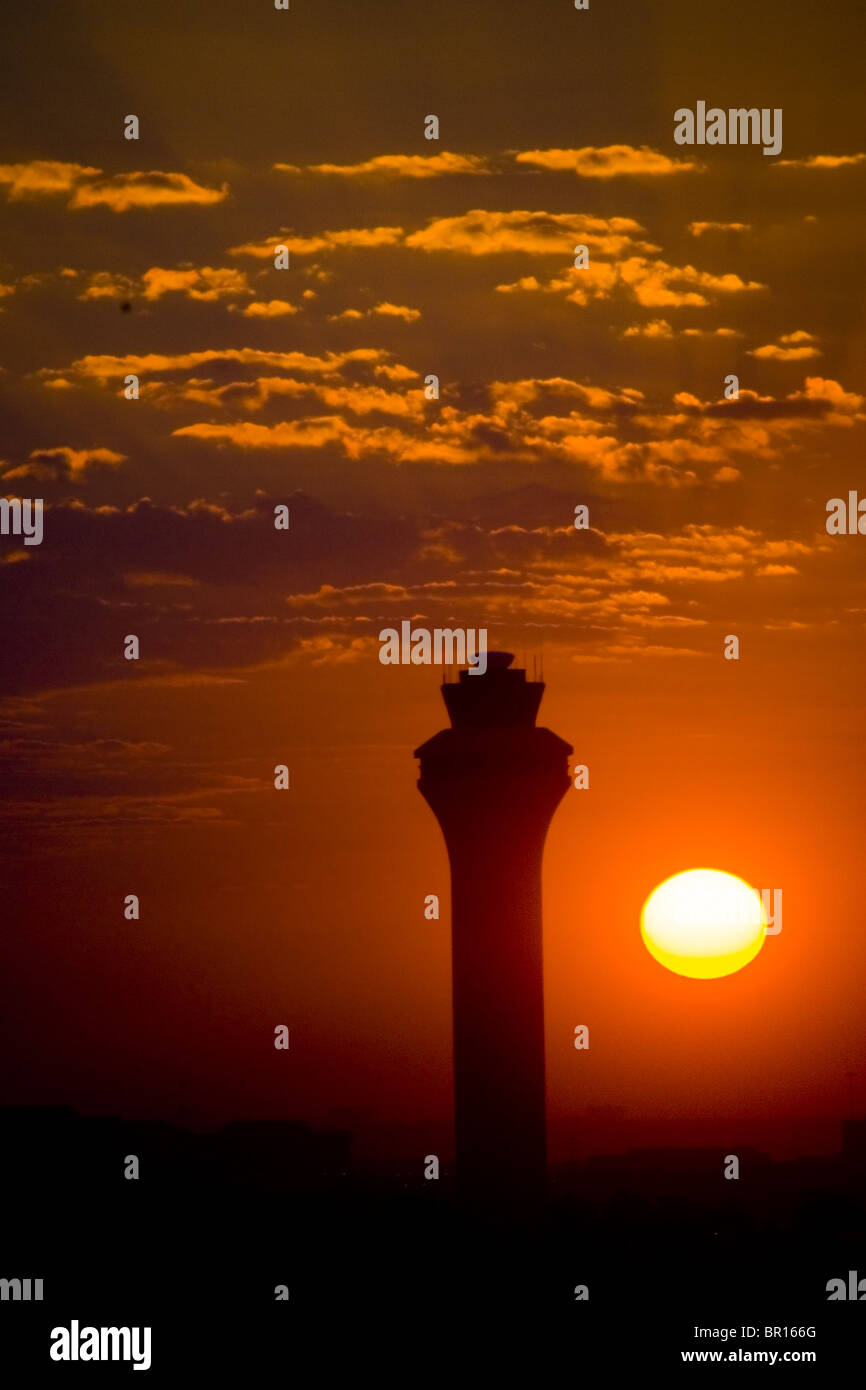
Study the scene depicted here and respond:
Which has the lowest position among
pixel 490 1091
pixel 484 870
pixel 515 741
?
pixel 490 1091

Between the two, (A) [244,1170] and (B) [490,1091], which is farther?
(A) [244,1170]

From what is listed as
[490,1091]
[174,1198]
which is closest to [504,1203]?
[490,1091]

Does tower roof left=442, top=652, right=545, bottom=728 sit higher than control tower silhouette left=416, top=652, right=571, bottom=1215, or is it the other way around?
tower roof left=442, top=652, right=545, bottom=728

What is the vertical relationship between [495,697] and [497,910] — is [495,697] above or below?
above

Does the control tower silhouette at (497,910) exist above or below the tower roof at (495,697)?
below
